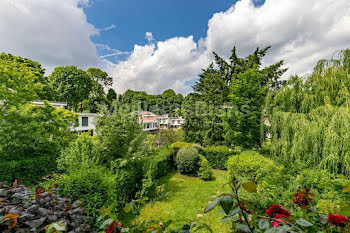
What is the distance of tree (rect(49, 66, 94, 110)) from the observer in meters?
25.1

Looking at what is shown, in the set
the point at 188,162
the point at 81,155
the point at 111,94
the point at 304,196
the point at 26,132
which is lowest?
the point at 188,162

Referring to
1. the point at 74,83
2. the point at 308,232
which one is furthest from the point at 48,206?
the point at 74,83

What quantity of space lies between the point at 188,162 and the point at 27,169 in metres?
7.24

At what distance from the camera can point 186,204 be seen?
18.0ft

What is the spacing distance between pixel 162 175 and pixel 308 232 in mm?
8289

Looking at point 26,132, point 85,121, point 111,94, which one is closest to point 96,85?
point 111,94

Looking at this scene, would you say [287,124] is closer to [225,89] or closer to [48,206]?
[48,206]

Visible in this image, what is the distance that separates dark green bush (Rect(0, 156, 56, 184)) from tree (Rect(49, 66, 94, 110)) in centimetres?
2320

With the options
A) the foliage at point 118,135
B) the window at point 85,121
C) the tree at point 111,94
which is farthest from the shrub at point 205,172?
the tree at point 111,94

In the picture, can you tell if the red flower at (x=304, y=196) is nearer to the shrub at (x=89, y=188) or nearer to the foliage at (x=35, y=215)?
the foliage at (x=35, y=215)

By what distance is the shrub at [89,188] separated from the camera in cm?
332

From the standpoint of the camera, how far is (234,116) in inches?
329

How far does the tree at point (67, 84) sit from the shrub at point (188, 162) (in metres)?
25.9

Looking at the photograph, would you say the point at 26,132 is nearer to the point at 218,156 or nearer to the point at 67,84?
the point at 218,156
